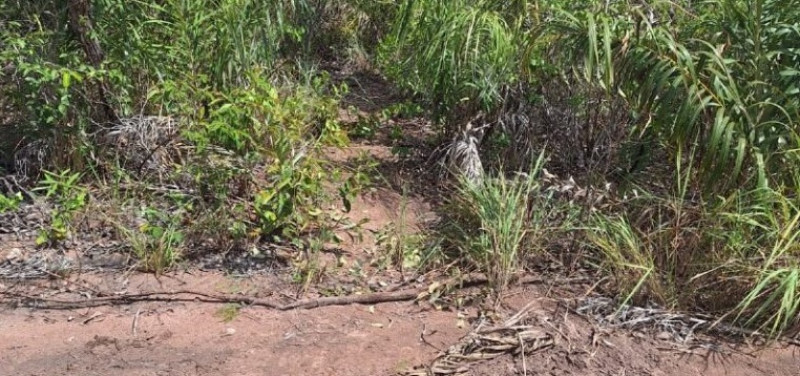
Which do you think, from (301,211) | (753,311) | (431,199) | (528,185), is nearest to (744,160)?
(753,311)

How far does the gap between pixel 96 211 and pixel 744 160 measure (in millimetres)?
3284

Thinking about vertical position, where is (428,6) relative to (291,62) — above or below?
above

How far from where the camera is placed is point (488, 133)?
4906 mm

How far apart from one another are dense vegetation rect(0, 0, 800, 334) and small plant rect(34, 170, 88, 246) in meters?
0.01

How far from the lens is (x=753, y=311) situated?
3.40m

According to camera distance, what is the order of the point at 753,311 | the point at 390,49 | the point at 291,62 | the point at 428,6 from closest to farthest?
the point at 753,311, the point at 428,6, the point at 390,49, the point at 291,62

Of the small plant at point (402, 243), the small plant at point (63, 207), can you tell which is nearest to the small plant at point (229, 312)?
the small plant at point (402, 243)

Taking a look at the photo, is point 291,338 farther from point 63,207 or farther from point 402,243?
point 63,207

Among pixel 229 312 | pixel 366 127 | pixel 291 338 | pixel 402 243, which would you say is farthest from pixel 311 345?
pixel 366 127

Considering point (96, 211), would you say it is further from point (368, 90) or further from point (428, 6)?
point (368, 90)

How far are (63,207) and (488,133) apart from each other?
99.8 inches

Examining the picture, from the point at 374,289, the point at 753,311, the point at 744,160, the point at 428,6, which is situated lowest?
the point at 374,289

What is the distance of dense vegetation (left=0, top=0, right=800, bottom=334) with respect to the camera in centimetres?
347

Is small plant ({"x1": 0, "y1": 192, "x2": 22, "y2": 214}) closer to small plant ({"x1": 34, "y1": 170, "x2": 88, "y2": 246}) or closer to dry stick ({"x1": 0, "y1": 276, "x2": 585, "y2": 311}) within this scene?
small plant ({"x1": 34, "y1": 170, "x2": 88, "y2": 246})
